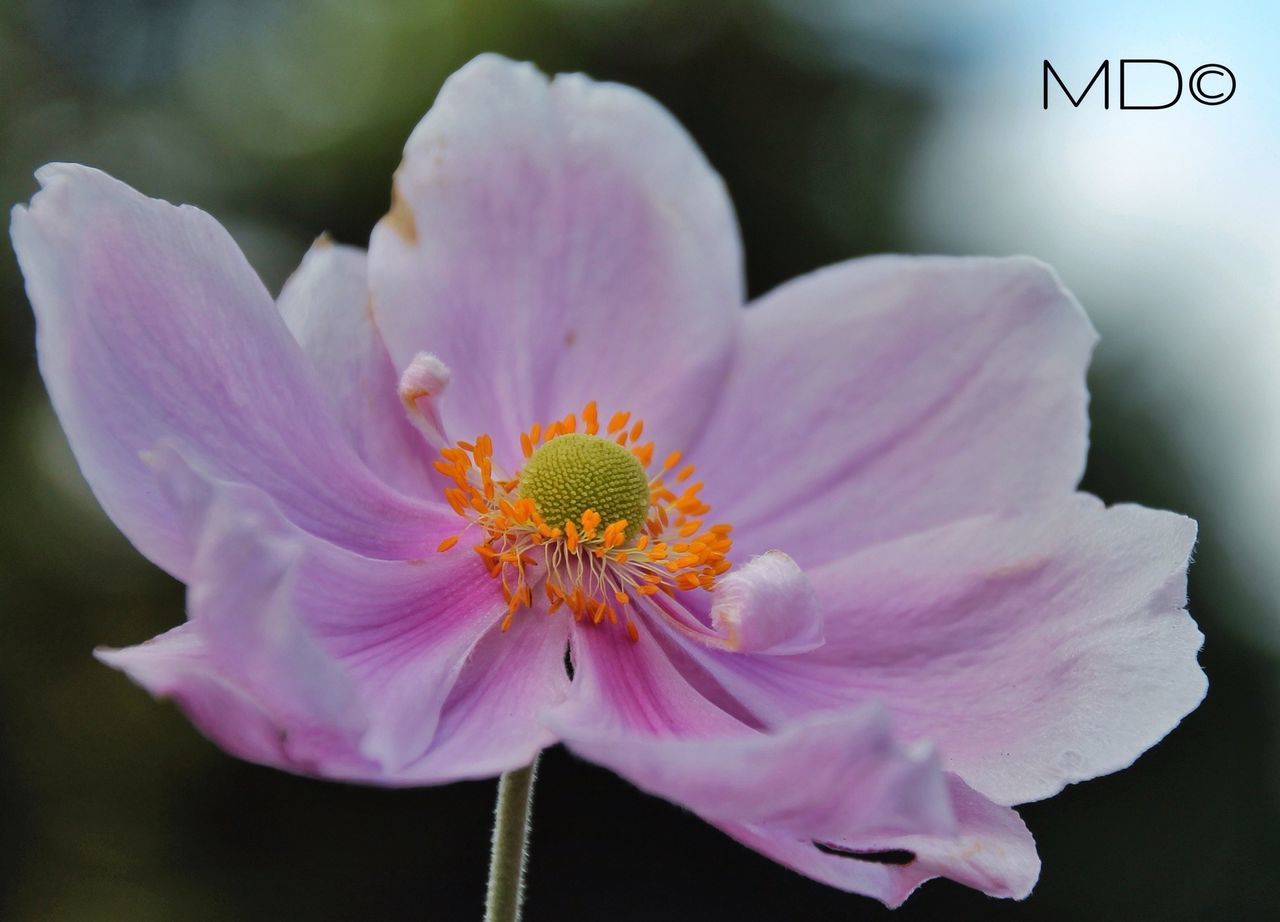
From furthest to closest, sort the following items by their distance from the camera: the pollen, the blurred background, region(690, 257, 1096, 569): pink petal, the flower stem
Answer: the blurred background < region(690, 257, 1096, 569): pink petal < the pollen < the flower stem

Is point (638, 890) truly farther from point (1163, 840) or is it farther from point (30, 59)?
point (30, 59)

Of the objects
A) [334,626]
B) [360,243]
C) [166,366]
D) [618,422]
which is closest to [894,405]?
[618,422]

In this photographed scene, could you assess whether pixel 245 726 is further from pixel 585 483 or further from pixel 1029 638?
pixel 1029 638

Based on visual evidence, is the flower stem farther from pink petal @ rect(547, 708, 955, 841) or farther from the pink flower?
pink petal @ rect(547, 708, 955, 841)

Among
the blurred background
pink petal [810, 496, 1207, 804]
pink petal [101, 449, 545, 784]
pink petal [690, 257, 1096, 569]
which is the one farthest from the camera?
the blurred background

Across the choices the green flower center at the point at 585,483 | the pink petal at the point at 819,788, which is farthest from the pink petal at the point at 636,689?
the green flower center at the point at 585,483

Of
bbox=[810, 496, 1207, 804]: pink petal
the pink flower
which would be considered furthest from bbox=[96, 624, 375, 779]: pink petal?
bbox=[810, 496, 1207, 804]: pink petal

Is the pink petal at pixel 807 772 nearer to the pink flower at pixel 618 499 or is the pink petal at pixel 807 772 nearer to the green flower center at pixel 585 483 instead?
the pink flower at pixel 618 499

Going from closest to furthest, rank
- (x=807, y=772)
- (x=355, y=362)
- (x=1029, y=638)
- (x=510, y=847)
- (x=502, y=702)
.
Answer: (x=807, y=772)
(x=510, y=847)
(x=502, y=702)
(x=1029, y=638)
(x=355, y=362)
